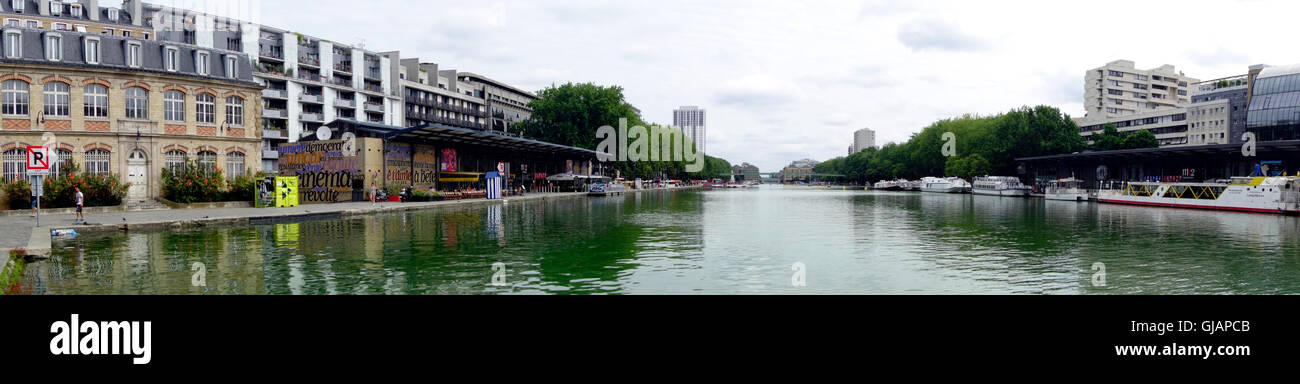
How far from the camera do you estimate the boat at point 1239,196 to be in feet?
136

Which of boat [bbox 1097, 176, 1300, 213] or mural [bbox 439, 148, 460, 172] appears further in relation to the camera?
mural [bbox 439, 148, 460, 172]

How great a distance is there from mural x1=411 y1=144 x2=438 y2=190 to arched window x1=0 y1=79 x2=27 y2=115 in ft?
73.4

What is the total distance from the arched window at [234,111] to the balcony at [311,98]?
1928 inches

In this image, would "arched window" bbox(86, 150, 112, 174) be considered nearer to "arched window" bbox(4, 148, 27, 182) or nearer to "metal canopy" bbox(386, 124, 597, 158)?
"arched window" bbox(4, 148, 27, 182)

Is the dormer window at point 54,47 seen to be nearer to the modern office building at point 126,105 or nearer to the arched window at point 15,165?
the modern office building at point 126,105

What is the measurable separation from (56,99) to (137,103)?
11.0ft

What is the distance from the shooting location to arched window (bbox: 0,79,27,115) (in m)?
33.9

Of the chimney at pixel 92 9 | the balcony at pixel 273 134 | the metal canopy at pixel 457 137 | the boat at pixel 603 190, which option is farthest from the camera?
the chimney at pixel 92 9

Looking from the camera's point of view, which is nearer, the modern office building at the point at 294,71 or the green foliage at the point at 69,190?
the green foliage at the point at 69,190

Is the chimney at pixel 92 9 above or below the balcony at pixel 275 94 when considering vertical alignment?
above

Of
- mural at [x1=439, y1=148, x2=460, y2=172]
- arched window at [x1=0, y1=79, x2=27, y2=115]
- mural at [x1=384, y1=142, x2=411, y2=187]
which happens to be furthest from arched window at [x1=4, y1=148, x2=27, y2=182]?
mural at [x1=439, y1=148, x2=460, y2=172]

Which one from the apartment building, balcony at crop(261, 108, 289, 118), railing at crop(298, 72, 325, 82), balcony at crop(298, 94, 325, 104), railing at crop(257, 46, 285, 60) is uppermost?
the apartment building

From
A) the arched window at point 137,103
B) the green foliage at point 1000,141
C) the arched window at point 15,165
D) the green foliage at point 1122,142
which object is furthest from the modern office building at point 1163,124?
the arched window at point 15,165
